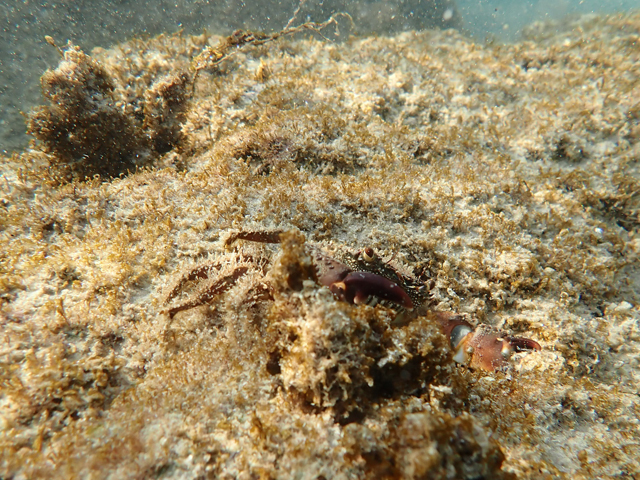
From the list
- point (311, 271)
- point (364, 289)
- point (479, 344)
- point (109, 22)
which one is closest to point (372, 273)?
point (364, 289)

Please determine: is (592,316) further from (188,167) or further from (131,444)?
(188,167)

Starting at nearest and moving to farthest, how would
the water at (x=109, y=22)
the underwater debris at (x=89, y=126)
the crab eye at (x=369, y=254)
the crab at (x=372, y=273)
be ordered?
the crab at (x=372, y=273) < the crab eye at (x=369, y=254) < the underwater debris at (x=89, y=126) < the water at (x=109, y=22)

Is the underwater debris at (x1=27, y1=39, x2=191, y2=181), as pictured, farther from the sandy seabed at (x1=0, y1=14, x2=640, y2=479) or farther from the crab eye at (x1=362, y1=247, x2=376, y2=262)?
the crab eye at (x1=362, y1=247, x2=376, y2=262)

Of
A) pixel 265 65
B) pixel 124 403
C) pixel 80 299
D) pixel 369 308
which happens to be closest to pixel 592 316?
pixel 369 308

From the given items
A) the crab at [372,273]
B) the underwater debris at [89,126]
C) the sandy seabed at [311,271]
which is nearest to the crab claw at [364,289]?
the crab at [372,273]

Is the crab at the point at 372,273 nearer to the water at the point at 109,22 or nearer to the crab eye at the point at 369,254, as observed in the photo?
the crab eye at the point at 369,254

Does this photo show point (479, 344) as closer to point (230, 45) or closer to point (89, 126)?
point (89, 126)
